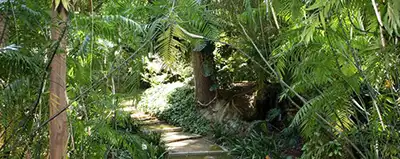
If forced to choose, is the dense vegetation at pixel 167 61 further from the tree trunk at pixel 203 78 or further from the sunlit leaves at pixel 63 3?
the tree trunk at pixel 203 78

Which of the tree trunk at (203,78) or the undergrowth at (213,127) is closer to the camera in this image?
the undergrowth at (213,127)

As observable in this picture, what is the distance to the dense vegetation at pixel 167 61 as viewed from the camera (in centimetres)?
139

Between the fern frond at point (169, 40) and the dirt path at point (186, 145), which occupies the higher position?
the fern frond at point (169, 40)

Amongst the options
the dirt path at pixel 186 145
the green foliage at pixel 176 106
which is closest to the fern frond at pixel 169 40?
the dirt path at pixel 186 145

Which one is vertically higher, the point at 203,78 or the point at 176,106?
the point at 203,78

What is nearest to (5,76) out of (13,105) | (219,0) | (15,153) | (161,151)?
(13,105)

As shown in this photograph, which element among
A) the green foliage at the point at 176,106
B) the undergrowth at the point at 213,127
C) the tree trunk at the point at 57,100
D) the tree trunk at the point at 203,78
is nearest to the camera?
the tree trunk at the point at 57,100

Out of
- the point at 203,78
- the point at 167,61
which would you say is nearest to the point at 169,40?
the point at 167,61

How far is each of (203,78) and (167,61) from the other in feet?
18.4

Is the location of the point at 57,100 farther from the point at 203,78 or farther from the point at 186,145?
the point at 203,78

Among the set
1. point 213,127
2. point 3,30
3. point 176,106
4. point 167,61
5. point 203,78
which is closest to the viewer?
point 3,30

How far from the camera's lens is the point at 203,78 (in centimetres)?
739

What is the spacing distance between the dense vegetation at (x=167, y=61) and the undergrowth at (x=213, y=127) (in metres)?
0.15

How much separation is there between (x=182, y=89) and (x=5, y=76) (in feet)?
23.2
